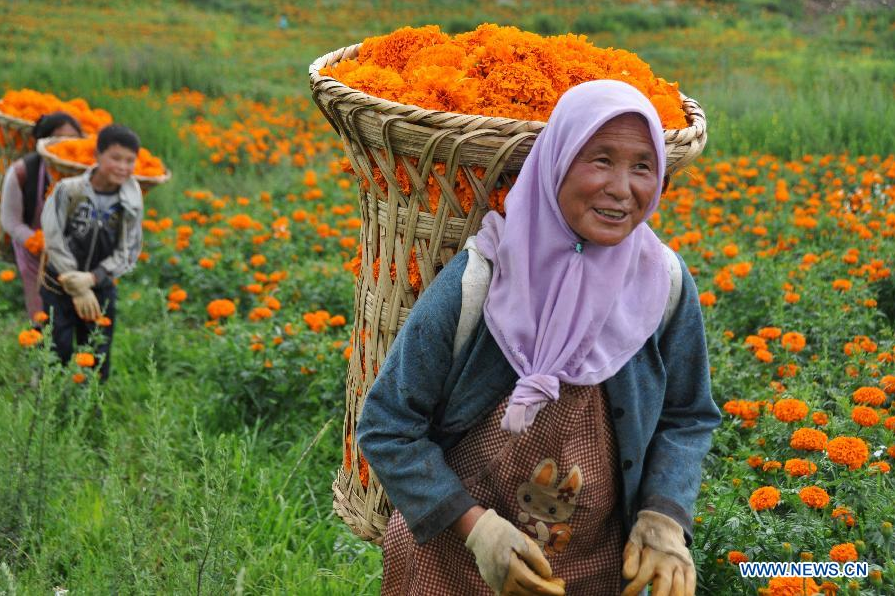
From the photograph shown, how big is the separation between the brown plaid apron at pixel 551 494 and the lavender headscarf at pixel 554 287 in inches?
3.1

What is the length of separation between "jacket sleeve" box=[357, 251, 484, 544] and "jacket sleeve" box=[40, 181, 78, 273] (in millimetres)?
2784

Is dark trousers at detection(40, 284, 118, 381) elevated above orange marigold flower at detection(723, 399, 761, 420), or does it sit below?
below

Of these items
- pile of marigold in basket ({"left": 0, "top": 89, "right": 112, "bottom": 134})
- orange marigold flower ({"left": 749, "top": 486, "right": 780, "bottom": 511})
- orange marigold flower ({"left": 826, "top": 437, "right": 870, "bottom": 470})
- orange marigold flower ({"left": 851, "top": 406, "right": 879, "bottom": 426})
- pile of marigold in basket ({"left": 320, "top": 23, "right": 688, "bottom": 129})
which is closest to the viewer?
pile of marigold in basket ({"left": 320, "top": 23, "right": 688, "bottom": 129})

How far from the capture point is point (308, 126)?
371 inches

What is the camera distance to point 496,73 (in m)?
1.88

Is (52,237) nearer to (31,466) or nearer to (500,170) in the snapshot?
(31,466)

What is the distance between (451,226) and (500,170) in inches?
6.4

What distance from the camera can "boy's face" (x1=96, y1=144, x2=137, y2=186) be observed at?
4.03 metres

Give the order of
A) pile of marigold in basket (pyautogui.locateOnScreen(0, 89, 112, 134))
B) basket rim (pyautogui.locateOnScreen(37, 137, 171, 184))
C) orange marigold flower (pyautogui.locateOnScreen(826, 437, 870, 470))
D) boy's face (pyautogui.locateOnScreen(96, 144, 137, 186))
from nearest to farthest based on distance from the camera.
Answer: orange marigold flower (pyautogui.locateOnScreen(826, 437, 870, 470)), boy's face (pyautogui.locateOnScreen(96, 144, 137, 186)), basket rim (pyautogui.locateOnScreen(37, 137, 171, 184)), pile of marigold in basket (pyautogui.locateOnScreen(0, 89, 112, 134))

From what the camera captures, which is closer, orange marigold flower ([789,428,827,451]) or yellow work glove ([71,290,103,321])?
orange marigold flower ([789,428,827,451])

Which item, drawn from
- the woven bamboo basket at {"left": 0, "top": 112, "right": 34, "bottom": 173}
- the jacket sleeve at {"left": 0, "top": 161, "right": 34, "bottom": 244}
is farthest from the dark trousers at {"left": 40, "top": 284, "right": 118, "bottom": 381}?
the woven bamboo basket at {"left": 0, "top": 112, "right": 34, "bottom": 173}

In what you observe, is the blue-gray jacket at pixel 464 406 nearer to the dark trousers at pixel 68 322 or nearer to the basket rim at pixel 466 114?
the basket rim at pixel 466 114

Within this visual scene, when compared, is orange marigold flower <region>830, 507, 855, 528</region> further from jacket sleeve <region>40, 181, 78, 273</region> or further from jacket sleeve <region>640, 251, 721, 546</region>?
jacket sleeve <region>40, 181, 78, 273</region>

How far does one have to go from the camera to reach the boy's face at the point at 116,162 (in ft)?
13.2
